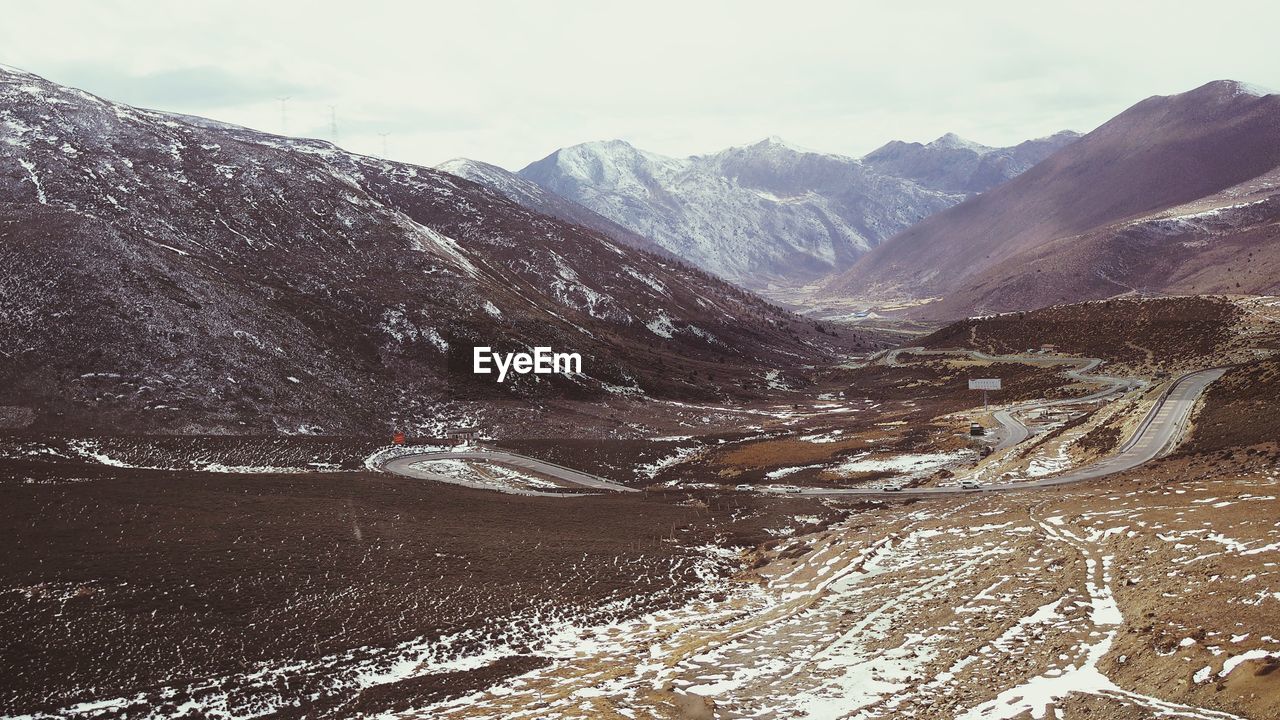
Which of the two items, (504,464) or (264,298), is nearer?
(504,464)

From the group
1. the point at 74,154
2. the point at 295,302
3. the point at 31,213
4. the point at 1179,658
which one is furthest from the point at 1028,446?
the point at 74,154

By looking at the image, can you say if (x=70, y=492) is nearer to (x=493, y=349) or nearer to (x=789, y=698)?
(x=789, y=698)

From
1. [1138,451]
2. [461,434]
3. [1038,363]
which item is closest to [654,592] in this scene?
[1138,451]

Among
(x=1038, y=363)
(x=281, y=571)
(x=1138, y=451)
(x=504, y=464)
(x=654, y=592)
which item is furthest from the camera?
(x=1038, y=363)

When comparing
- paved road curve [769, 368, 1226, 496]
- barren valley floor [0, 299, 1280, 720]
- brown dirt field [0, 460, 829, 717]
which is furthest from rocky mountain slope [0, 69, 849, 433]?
paved road curve [769, 368, 1226, 496]

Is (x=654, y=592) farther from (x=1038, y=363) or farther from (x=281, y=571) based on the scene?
(x=1038, y=363)

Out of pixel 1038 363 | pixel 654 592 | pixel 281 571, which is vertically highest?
pixel 1038 363
